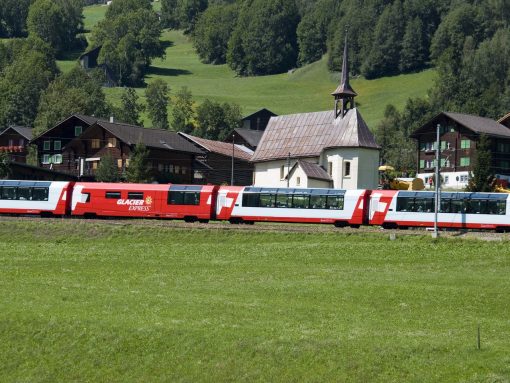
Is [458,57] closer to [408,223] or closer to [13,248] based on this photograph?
[408,223]

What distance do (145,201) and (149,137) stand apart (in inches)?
1861

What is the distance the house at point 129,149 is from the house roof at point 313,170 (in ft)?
69.3

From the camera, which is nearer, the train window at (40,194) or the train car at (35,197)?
the train car at (35,197)

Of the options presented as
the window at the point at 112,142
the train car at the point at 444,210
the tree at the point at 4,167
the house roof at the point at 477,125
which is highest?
the house roof at the point at 477,125

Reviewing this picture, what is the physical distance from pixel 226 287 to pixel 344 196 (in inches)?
1049

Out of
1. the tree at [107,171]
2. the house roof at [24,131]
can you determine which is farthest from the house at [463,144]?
the house roof at [24,131]

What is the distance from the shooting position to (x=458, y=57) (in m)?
183

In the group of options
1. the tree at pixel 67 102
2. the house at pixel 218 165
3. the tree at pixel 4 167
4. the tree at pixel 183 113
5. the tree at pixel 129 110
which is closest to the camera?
the tree at pixel 4 167

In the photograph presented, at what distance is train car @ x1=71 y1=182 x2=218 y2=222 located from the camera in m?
70.4

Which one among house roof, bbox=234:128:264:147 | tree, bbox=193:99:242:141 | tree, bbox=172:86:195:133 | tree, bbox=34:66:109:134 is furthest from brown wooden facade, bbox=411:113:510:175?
tree, bbox=34:66:109:134

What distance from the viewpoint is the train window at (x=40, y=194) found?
74.1 m

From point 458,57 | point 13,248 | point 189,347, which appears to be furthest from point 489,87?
point 189,347

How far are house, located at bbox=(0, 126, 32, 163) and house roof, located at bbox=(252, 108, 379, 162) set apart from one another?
164ft

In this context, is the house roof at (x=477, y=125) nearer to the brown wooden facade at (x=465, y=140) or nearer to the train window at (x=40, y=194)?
the brown wooden facade at (x=465, y=140)
